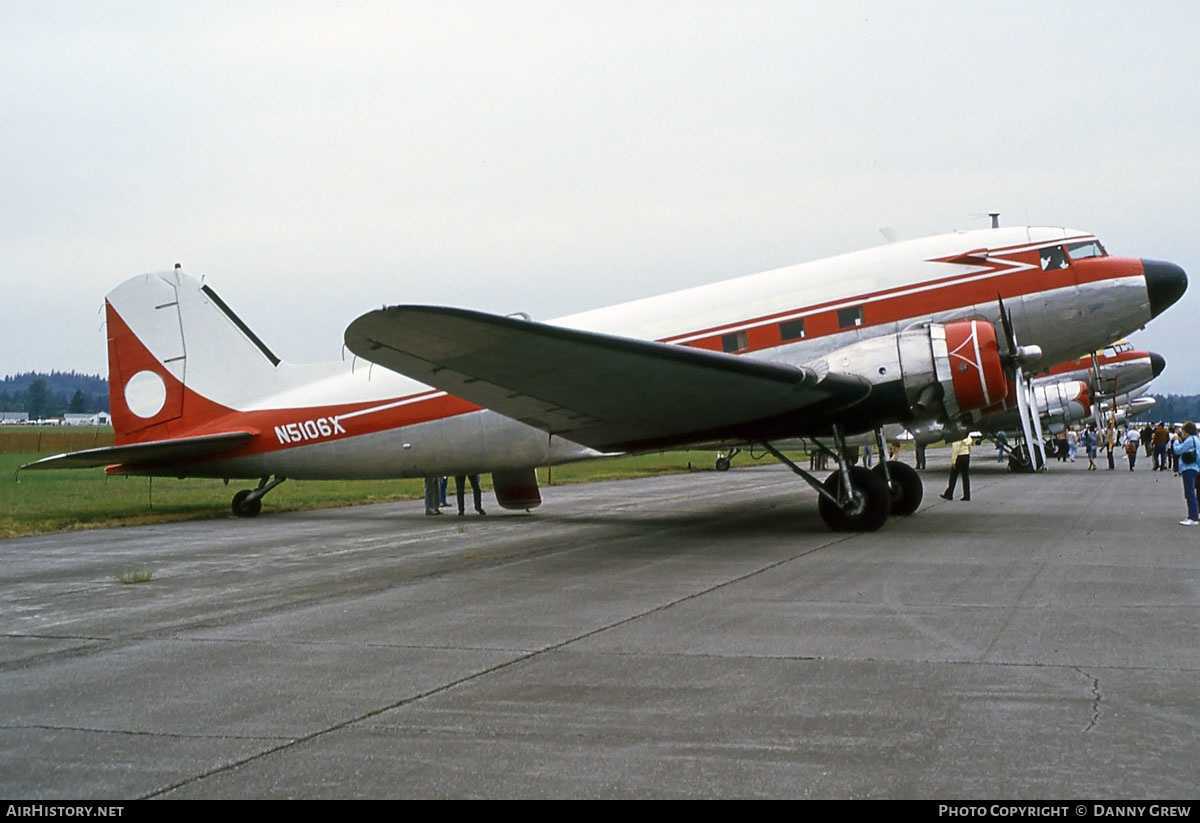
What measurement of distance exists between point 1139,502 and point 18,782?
21.2 metres

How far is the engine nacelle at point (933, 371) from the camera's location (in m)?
13.8

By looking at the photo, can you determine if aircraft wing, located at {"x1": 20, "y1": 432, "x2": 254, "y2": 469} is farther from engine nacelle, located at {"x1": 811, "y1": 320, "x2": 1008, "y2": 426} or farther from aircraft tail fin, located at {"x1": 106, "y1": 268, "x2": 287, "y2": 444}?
engine nacelle, located at {"x1": 811, "y1": 320, "x2": 1008, "y2": 426}

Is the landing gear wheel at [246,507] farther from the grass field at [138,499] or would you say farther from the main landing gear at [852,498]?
the main landing gear at [852,498]

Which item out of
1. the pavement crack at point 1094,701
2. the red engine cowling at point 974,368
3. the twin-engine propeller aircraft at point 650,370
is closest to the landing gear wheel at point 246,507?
the twin-engine propeller aircraft at point 650,370

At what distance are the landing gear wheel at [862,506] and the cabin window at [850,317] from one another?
6.80 feet

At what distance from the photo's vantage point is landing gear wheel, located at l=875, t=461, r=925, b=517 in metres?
17.0

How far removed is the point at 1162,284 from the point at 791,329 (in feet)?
17.8

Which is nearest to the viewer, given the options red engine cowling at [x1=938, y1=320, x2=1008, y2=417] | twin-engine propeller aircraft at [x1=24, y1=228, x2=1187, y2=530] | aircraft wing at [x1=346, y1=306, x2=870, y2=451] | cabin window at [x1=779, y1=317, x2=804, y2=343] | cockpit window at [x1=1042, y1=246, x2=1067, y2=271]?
aircraft wing at [x1=346, y1=306, x2=870, y2=451]

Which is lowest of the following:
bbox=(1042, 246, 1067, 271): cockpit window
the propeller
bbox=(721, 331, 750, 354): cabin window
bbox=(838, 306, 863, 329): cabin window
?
the propeller

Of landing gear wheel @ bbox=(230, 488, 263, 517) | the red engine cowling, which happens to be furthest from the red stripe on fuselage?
landing gear wheel @ bbox=(230, 488, 263, 517)

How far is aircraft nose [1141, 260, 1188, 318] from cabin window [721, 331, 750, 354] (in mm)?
5794

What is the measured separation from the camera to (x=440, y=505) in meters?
21.8

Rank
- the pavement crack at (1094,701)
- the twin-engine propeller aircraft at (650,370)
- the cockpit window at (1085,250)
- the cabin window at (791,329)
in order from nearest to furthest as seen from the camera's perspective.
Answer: the pavement crack at (1094,701), the twin-engine propeller aircraft at (650,370), the cabin window at (791,329), the cockpit window at (1085,250)

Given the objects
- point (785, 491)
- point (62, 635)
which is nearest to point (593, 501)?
point (785, 491)
